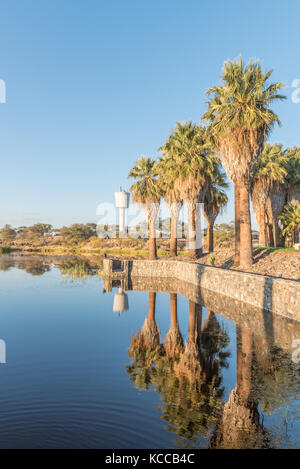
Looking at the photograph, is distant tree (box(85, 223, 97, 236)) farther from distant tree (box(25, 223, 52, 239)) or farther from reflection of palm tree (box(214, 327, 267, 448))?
reflection of palm tree (box(214, 327, 267, 448))

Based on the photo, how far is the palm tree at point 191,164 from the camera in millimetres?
29203

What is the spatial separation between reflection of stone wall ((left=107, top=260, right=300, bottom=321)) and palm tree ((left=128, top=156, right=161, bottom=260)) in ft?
26.5

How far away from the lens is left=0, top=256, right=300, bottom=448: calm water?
199 inches

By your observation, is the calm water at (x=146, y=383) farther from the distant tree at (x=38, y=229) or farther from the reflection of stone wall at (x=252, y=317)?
the distant tree at (x=38, y=229)

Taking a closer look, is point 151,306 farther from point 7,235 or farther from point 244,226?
point 7,235

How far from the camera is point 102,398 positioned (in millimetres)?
6426

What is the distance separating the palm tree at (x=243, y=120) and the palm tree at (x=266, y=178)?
30.9 ft

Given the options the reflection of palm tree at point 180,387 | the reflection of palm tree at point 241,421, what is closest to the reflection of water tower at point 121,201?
the reflection of palm tree at point 180,387

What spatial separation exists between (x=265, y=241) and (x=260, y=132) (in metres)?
17.2

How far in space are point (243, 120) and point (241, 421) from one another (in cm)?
1850

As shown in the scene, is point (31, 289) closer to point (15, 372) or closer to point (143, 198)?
point (15, 372)

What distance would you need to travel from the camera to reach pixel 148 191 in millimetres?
35812

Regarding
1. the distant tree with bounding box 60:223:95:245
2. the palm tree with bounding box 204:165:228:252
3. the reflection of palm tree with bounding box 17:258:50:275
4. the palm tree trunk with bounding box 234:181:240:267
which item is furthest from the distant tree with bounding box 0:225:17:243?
the palm tree trunk with bounding box 234:181:240:267
